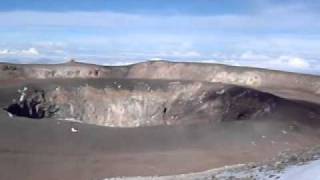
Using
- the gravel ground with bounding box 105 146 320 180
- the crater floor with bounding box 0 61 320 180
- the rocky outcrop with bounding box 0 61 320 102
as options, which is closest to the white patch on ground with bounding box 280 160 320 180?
the gravel ground with bounding box 105 146 320 180

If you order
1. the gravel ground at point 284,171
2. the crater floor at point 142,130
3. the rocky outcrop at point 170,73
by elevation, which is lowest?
the crater floor at point 142,130

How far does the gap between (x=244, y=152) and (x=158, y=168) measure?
6360 millimetres

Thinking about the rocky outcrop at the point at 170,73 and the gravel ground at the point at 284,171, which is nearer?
the gravel ground at the point at 284,171

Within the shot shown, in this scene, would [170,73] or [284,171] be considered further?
[170,73]

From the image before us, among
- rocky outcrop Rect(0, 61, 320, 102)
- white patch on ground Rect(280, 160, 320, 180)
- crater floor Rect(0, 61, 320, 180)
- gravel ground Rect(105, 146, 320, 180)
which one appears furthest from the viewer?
rocky outcrop Rect(0, 61, 320, 102)

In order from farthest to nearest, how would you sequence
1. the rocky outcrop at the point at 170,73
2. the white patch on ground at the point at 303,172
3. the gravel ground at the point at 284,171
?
1. the rocky outcrop at the point at 170,73
2. the gravel ground at the point at 284,171
3. the white patch on ground at the point at 303,172

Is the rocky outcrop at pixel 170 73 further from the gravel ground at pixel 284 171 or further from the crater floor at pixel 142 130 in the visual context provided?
the gravel ground at pixel 284 171

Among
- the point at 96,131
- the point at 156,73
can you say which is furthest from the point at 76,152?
the point at 156,73

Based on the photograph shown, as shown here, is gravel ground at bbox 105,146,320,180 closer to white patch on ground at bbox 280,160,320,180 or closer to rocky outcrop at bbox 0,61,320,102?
white patch on ground at bbox 280,160,320,180

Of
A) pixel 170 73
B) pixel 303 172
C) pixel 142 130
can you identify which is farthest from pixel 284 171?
pixel 170 73

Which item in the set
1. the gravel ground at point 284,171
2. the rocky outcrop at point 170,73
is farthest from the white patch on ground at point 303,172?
the rocky outcrop at point 170,73

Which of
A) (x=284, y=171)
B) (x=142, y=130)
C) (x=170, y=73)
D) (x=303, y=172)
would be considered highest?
(x=170, y=73)

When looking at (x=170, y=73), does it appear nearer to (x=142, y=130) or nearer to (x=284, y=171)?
(x=142, y=130)

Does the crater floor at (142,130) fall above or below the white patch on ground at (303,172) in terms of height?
below
